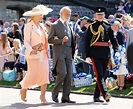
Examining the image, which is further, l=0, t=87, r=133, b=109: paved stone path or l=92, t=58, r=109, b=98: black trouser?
l=92, t=58, r=109, b=98: black trouser

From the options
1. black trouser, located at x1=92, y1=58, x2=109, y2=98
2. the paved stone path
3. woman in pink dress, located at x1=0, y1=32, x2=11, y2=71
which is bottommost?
the paved stone path

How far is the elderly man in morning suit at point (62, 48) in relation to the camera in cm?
1077

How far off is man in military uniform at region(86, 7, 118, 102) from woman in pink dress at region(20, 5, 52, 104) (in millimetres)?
973

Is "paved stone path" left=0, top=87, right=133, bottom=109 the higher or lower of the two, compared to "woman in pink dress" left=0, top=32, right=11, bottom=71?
lower

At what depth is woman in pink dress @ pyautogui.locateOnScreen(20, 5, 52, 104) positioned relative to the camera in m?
10.8

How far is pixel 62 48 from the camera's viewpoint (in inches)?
426

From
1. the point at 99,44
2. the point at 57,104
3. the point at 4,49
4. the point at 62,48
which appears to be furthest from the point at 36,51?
the point at 4,49

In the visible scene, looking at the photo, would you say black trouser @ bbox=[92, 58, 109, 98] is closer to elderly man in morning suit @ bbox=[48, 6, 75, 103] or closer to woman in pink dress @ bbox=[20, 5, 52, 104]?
elderly man in morning suit @ bbox=[48, 6, 75, 103]

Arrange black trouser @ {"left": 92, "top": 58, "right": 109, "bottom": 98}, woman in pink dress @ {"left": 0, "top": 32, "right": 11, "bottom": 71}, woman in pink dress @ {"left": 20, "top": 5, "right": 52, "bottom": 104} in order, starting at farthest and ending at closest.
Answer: woman in pink dress @ {"left": 0, "top": 32, "right": 11, "bottom": 71} < woman in pink dress @ {"left": 20, "top": 5, "right": 52, "bottom": 104} < black trouser @ {"left": 92, "top": 58, "right": 109, "bottom": 98}

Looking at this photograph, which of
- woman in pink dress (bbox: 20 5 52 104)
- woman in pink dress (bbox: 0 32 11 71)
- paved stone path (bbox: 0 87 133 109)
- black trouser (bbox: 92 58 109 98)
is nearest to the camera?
paved stone path (bbox: 0 87 133 109)

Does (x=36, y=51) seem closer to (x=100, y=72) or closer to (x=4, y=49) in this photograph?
(x=100, y=72)

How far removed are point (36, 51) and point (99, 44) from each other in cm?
136

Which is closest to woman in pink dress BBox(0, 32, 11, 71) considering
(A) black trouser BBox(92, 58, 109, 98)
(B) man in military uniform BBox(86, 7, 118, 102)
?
(B) man in military uniform BBox(86, 7, 118, 102)

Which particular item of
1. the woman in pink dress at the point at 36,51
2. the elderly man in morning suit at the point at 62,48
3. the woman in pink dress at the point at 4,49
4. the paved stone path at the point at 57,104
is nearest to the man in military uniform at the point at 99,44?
the paved stone path at the point at 57,104
